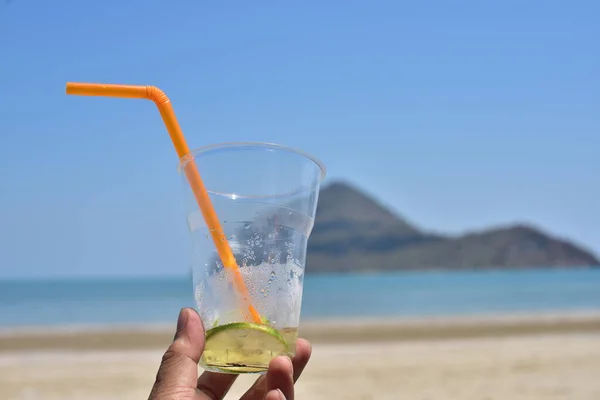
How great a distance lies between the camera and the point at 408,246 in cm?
15438

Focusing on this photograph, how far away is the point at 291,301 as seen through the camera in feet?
7.43

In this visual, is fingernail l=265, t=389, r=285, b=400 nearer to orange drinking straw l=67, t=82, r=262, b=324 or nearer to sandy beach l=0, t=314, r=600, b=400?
orange drinking straw l=67, t=82, r=262, b=324

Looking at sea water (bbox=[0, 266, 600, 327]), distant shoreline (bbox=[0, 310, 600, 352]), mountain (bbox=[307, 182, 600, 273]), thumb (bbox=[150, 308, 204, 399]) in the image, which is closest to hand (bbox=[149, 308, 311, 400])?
thumb (bbox=[150, 308, 204, 399])

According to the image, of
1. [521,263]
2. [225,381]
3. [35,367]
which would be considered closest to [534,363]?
[35,367]

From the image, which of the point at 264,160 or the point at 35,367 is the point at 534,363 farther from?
the point at 264,160

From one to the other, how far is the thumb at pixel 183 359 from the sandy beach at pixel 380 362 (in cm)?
654

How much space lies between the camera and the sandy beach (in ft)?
28.8

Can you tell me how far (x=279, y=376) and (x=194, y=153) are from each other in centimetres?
77

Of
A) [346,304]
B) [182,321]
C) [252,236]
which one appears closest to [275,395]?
[182,321]

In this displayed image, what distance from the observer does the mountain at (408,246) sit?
463 feet

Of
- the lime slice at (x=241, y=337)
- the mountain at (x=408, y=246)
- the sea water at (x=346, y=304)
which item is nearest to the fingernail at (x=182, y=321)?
the lime slice at (x=241, y=337)

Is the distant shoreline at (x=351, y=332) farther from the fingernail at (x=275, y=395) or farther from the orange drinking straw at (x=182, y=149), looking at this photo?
the fingernail at (x=275, y=395)

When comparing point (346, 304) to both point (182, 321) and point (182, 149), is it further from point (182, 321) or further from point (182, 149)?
point (182, 321)

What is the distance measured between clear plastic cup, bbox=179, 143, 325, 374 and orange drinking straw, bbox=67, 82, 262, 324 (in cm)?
2
